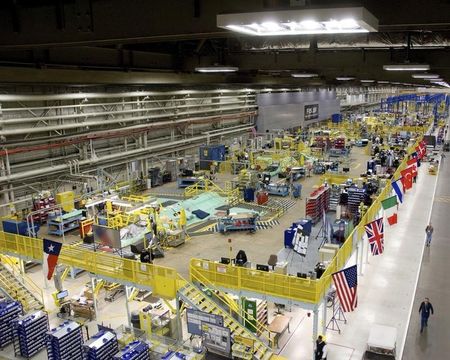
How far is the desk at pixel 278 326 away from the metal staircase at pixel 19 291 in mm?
9170

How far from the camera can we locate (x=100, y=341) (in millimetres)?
13094

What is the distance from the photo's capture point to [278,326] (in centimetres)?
1477

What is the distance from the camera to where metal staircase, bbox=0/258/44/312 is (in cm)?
1714

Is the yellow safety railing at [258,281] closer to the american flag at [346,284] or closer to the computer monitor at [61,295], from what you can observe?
the american flag at [346,284]

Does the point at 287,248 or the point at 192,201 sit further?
the point at 192,201

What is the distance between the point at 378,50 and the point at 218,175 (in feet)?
89.1

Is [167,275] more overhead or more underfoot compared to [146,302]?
more overhead

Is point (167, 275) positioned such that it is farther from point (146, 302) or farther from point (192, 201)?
point (192, 201)

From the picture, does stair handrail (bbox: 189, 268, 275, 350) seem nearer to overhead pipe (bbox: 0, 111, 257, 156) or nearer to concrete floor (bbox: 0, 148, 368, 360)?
concrete floor (bbox: 0, 148, 368, 360)

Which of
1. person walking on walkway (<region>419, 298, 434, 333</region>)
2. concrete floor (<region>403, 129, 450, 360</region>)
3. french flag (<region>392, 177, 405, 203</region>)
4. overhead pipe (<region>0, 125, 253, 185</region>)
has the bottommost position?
concrete floor (<region>403, 129, 450, 360</region>)

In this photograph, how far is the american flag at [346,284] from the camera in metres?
13.0

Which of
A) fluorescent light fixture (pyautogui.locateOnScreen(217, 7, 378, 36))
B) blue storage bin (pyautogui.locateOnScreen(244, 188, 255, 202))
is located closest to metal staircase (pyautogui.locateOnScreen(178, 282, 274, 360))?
fluorescent light fixture (pyautogui.locateOnScreen(217, 7, 378, 36))

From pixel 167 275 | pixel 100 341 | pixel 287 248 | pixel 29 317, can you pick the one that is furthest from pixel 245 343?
pixel 287 248

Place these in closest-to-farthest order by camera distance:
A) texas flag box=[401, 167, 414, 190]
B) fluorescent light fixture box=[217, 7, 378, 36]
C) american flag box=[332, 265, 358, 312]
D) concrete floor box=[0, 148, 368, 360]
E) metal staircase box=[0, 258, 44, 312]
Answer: fluorescent light fixture box=[217, 7, 378, 36] → american flag box=[332, 265, 358, 312] → concrete floor box=[0, 148, 368, 360] → metal staircase box=[0, 258, 44, 312] → texas flag box=[401, 167, 414, 190]
